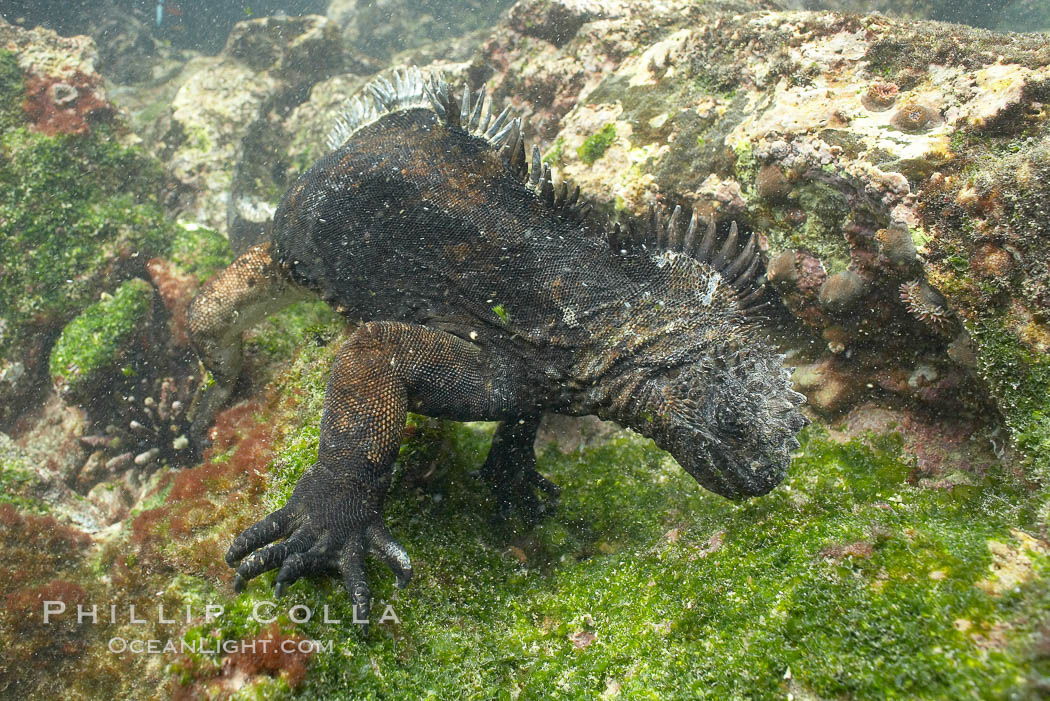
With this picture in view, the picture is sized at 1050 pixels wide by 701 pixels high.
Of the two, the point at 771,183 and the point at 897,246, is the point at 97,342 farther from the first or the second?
the point at 897,246

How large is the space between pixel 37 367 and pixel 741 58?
936 centimetres

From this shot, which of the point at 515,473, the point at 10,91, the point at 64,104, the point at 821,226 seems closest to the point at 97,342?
the point at 64,104

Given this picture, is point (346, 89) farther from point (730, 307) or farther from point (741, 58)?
point (730, 307)

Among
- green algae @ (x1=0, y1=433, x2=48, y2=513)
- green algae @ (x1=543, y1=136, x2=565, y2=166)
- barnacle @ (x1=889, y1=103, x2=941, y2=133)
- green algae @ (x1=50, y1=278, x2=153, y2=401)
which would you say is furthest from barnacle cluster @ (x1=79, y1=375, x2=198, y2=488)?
barnacle @ (x1=889, y1=103, x2=941, y2=133)

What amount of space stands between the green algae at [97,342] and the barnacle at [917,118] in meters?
8.54

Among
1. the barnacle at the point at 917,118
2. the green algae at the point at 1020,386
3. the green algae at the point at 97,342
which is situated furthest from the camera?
the green algae at the point at 97,342

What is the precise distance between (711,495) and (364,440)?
2.25 metres

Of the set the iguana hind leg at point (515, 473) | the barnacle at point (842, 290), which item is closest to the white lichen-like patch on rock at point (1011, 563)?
the barnacle at point (842, 290)

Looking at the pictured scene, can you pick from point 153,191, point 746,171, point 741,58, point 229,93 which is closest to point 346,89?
point 229,93

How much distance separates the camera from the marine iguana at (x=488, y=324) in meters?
2.82

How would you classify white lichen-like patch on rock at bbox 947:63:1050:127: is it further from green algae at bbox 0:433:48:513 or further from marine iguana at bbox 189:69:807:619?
green algae at bbox 0:433:48:513

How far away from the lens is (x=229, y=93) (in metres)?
10.6

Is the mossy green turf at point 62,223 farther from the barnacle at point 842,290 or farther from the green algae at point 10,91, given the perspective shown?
the barnacle at point 842,290

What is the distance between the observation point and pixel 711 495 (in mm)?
3623
